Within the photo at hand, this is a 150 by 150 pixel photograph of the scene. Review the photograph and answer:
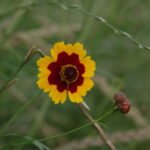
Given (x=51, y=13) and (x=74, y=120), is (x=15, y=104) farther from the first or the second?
(x=51, y=13)

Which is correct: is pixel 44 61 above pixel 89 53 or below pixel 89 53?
above

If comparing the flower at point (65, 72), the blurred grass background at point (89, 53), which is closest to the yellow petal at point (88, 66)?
the flower at point (65, 72)

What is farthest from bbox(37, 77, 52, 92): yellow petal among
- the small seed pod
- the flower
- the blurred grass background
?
the blurred grass background

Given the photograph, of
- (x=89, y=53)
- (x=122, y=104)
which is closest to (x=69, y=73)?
(x=122, y=104)

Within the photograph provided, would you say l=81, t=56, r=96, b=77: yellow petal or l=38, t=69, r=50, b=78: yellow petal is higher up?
l=81, t=56, r=96, b=77: yellow petal

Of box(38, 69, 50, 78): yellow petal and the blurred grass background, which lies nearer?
box(38, 69, 50, 78): yellow petal

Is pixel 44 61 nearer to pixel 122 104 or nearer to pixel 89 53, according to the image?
pixel 122 104

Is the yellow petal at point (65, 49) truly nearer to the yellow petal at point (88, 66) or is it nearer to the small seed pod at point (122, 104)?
the yellow petal at point (88, 66)

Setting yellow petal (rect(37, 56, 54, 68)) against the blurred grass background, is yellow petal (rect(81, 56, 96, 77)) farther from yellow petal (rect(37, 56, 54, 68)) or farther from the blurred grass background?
the blurred grass background
